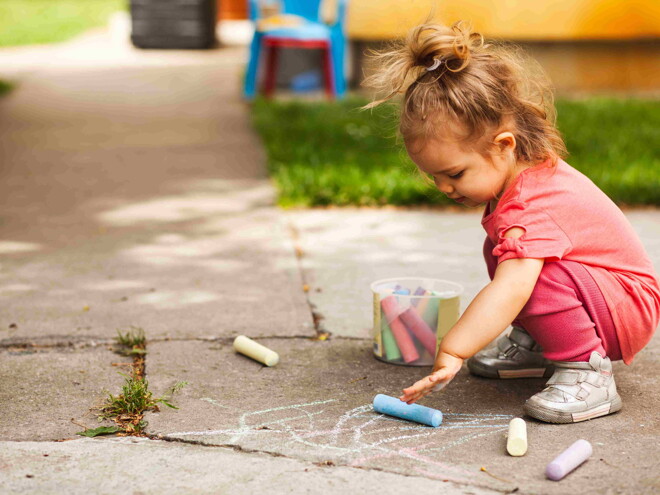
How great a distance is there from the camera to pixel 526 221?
210 cm

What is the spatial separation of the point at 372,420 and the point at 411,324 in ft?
1.41

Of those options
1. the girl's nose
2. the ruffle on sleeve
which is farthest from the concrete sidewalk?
the girl's nose

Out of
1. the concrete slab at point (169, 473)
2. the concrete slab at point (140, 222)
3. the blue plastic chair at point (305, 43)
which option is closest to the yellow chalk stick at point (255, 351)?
the concrete slab at point (140, 222)

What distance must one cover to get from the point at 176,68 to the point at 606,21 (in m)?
4.32

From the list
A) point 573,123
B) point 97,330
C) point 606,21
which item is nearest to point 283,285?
point 97,330

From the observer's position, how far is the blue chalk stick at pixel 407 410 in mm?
2080

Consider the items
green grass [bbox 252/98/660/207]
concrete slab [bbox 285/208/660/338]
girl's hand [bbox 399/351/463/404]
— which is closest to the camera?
girl's hand [bbox 399/351/463/404]

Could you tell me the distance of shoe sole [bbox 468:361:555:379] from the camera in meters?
2.40

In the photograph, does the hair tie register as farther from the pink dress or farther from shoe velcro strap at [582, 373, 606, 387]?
shoe velcro strap at [582, 373, 606, 387]

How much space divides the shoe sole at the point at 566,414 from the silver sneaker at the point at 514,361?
0.26m

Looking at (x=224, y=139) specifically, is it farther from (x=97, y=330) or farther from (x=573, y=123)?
(x=97, y=330)

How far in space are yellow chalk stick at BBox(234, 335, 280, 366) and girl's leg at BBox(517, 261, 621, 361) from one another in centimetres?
70

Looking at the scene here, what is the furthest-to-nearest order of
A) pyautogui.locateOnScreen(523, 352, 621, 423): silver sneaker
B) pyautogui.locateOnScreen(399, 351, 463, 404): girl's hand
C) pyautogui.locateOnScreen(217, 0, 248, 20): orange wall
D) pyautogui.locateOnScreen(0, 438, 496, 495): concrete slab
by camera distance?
pyautogui.locateOnScreen(217, 0, 248, 20): orange wall < pyautogui.locateOnScreen(523, 352, 621, 423): silver sneaker < pyautogui.locateOnScreen(399, 351, 463, 404): girl's hand < pyautogui.locateOnScreen(0, 438, 496, 495): concrete slab

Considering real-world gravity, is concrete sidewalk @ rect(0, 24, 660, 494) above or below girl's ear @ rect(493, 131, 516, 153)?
below
